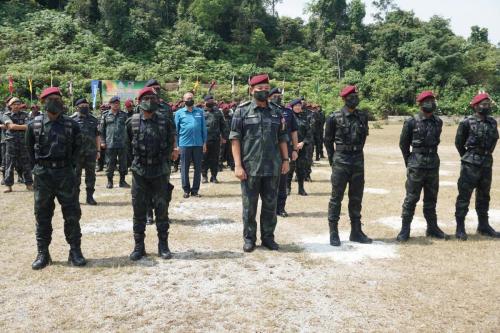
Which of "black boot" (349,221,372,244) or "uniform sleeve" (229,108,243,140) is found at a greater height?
"uniform sleeve" (229,108,243,140)

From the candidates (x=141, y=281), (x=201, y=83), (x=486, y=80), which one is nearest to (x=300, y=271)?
(x=141, y=281)

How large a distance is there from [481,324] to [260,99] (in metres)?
Result: 3.46

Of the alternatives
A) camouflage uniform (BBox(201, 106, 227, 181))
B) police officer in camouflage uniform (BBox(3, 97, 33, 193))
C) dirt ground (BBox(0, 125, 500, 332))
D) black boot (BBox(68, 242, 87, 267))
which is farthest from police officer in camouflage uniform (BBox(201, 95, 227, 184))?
black boot (BBox(68, 242, 87, 267))

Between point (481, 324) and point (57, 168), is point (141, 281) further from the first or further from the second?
point (481, 324)

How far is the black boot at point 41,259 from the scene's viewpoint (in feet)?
17.4

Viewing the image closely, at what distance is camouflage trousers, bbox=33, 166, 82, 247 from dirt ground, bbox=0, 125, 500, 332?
0.41 m

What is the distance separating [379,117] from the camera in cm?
4234

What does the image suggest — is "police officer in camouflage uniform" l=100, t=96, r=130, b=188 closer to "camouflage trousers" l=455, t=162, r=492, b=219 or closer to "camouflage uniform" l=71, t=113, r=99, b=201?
"camouflage uniform" l=71, t=113, r=99, b=201

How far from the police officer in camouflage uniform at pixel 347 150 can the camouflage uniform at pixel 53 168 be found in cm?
332

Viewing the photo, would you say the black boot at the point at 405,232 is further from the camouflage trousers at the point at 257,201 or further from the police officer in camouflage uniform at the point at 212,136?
the police officer in camouflage uniform at the point at 212,136

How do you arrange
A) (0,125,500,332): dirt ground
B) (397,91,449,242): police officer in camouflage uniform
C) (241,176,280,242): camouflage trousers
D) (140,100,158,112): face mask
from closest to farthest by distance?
1. (0,125,500,332): dirt ground
2. (140,100,158,112): face mask
3. (241,176,280,242): camouflage trousers
4. (397,91,449,242): police officer in camouflage uniform

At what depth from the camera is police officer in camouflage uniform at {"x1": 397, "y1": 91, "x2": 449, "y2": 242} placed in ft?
20.7

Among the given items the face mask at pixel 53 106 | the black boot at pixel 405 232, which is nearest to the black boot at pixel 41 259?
the face mask at pixel 53 106

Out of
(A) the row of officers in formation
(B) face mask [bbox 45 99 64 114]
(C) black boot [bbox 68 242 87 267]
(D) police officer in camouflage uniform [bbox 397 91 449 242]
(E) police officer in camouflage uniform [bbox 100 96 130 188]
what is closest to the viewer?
(B) face mask [bbox 45 99 64 114]
